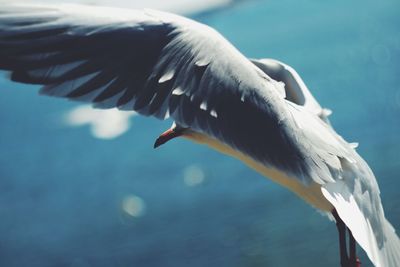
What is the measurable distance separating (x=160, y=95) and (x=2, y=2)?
0.26 m

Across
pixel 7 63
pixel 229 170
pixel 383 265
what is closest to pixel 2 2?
pixel 7 63

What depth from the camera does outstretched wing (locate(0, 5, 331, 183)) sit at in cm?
107

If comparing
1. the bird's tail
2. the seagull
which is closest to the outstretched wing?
the seagull

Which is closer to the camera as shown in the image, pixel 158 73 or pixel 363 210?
pixel 158 73

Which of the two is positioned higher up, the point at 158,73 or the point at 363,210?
the point at 158,73

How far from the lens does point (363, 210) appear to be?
1.25 m

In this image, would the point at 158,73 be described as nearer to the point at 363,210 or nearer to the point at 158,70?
the point at 158,70

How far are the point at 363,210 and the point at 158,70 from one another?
1.37 ft

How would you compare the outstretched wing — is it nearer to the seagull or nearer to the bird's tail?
the seagull

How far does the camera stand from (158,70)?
112 centimetres

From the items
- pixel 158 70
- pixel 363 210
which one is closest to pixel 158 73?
pixel 158 70

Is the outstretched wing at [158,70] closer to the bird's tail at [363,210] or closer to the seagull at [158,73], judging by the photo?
the seagull at [158,73]

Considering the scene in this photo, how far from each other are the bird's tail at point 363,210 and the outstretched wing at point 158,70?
0.46ft

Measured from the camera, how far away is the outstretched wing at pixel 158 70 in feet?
3.52
